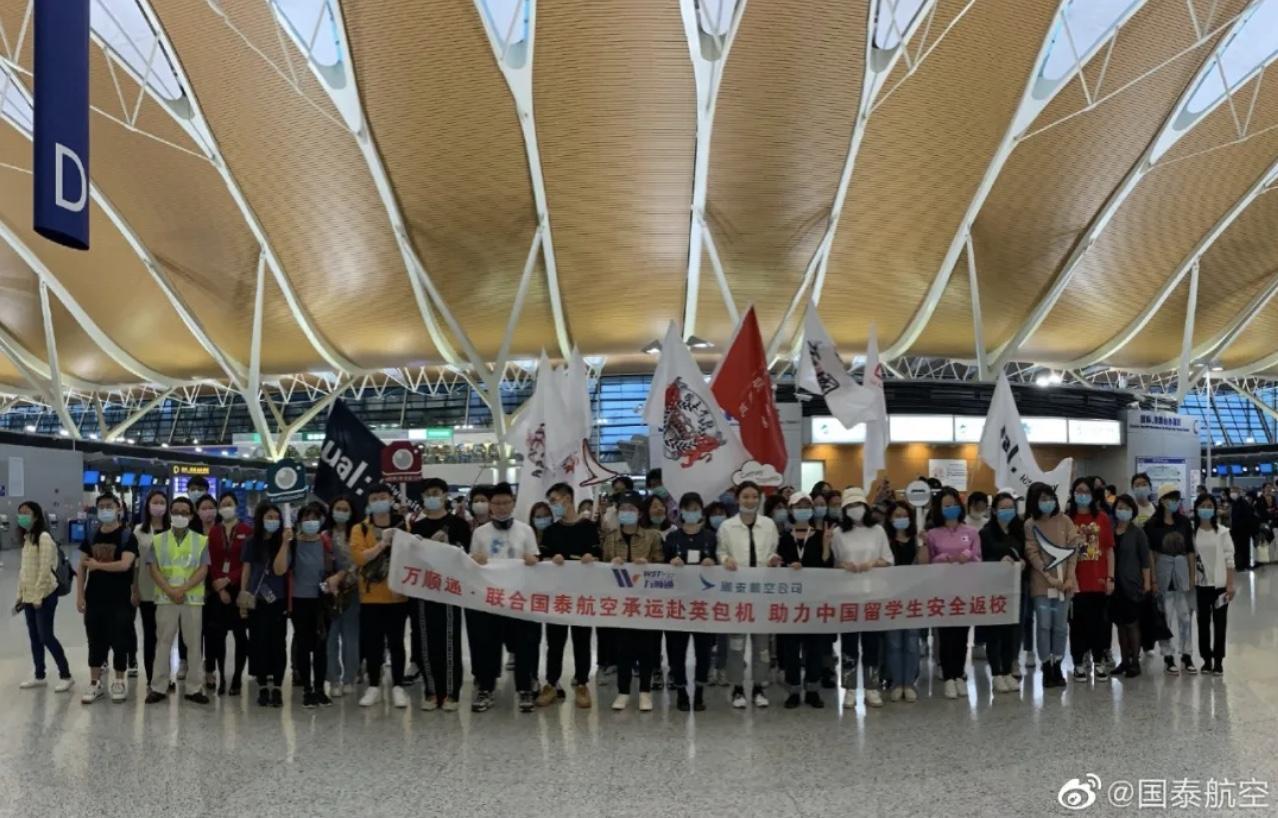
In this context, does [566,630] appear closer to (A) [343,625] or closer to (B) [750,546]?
(B) [750,546]

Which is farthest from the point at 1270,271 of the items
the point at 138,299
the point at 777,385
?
the point at 138,299

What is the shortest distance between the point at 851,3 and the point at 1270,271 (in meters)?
24.6

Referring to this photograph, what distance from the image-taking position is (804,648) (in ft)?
26.1

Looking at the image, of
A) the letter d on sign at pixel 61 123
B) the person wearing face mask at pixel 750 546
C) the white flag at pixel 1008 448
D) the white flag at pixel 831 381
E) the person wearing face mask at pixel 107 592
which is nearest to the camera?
the letter d on sign at pixel 61 123

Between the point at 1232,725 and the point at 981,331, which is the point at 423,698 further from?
the point at 981,331

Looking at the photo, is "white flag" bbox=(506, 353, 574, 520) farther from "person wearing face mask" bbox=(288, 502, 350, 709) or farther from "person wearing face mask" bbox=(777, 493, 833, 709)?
"person wearing face mask" bbox=(777, 493, 833, 709)

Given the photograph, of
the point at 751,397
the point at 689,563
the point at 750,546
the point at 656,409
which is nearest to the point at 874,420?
the point at 751,397

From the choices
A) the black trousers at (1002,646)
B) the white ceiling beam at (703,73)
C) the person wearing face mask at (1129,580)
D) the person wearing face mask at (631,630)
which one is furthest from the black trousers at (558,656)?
the white ceiling beam at (703,73)

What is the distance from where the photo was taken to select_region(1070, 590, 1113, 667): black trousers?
28.3 ft

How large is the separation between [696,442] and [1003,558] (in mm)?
3073

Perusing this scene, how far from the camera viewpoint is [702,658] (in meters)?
7.96

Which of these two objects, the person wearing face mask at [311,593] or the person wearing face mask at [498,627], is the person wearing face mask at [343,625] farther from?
the person wearing face mask at [498,627]

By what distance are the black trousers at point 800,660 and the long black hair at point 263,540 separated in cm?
418

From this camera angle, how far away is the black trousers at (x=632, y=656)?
7.79m
